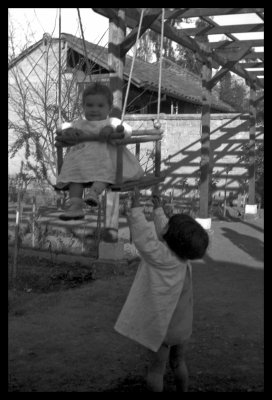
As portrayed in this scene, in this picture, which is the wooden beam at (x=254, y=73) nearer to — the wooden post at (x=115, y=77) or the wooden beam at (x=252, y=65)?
the wooden beam at (x=252, y=65)

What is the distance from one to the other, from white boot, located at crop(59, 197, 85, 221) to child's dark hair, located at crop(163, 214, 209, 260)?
581mm

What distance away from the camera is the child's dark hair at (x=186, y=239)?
2.80 m

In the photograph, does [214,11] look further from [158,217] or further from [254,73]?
[254,73]

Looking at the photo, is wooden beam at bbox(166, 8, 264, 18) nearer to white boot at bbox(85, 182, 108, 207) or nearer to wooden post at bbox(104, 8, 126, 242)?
wooden post at bbox(104, 8, 126, 242)

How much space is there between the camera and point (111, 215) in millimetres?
6637

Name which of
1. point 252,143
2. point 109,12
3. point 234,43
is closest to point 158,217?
point 109,12

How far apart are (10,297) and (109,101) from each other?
2.76 m

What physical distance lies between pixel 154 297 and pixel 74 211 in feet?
2.34

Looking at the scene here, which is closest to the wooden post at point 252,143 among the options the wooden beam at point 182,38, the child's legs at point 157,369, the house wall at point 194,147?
the house wall at point 194,147

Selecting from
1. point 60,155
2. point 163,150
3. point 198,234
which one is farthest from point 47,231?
point 163,150

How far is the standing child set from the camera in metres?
2.80

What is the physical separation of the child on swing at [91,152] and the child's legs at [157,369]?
0.88 metres
